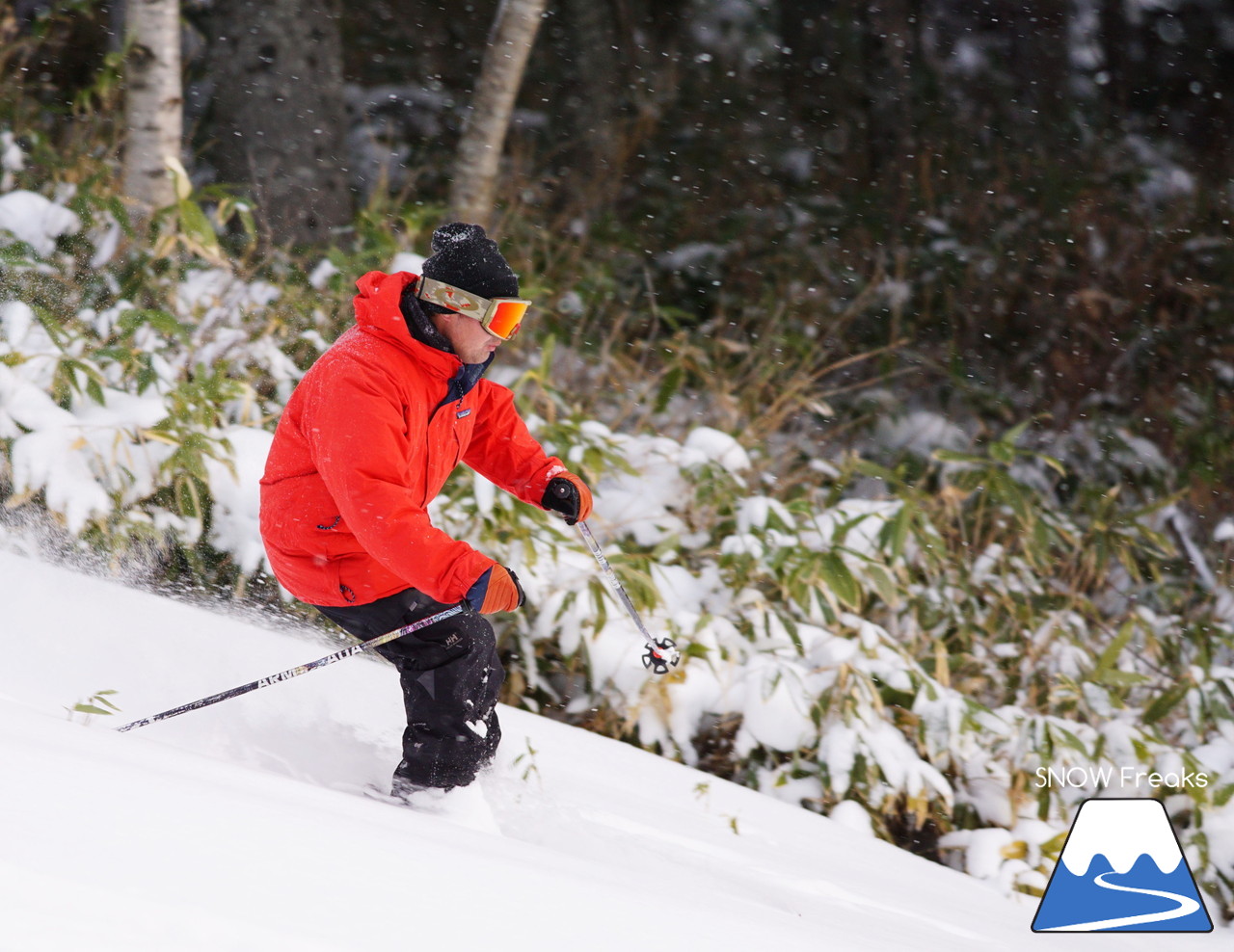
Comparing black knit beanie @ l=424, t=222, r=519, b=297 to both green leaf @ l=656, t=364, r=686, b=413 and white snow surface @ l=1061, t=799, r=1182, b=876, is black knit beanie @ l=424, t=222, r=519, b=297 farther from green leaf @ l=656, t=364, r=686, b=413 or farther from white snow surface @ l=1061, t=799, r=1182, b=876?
green leaf @ l=656, t=364, r=686, b=413

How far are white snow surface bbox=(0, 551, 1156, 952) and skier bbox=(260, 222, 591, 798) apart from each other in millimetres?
299

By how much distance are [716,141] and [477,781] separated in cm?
674

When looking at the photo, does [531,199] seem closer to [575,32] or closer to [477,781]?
[575,32]

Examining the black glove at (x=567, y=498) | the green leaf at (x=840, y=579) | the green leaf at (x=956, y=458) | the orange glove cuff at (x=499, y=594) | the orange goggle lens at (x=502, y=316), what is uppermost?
the orange goggle lens at (x=502, y=316)

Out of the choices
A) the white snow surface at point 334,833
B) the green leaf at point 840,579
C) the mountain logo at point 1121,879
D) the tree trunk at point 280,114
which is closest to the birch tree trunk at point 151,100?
the tree trunk at point 280,114

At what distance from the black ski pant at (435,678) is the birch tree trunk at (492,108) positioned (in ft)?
12.9

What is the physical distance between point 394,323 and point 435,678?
0.87 m

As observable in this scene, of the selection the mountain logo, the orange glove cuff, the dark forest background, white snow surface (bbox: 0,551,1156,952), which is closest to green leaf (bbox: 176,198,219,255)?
the dark forest background

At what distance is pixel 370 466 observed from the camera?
219 cm

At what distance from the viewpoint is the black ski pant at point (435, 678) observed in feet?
8.38

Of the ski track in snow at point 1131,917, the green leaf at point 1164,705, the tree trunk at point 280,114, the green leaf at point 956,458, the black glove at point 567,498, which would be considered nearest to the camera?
the black glove at point 567,498

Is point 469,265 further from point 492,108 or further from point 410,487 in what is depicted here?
point 492,108

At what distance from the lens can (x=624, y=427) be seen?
5.85m

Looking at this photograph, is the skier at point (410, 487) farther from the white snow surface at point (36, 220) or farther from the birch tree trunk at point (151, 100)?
the birch tree trunk at point (151, 100)
